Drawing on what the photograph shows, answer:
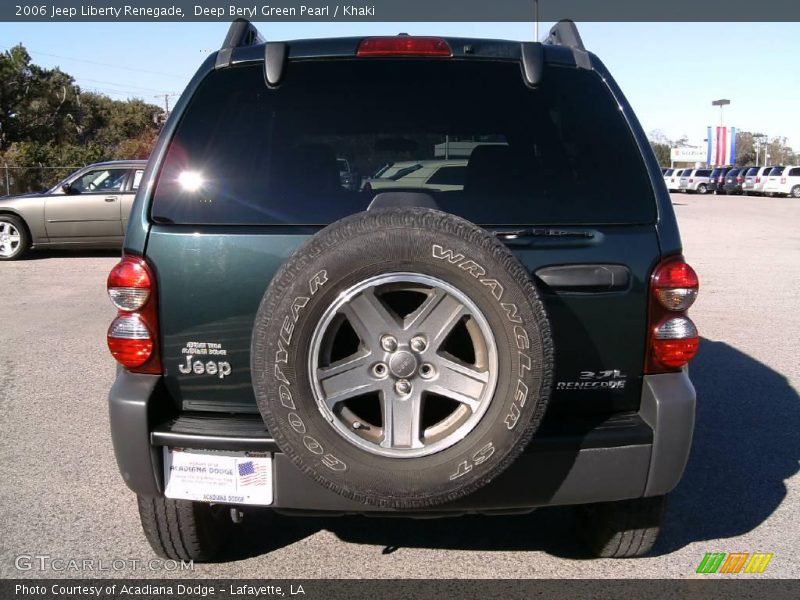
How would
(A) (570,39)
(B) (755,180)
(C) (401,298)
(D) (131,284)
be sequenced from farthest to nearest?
1. (B) (755,180)
2. (A) (570,39)
3. (D) (131,284)
4. (C) (401,298)

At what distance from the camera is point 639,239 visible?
8.95 feet

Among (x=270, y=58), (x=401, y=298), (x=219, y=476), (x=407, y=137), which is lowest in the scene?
(x=219, y=476)

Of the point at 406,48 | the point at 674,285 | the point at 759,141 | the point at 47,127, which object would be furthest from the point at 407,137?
the point at 759,141

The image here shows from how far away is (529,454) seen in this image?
2594 mm

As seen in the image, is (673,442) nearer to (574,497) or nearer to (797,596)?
(574,497)

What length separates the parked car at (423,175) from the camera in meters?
3.03

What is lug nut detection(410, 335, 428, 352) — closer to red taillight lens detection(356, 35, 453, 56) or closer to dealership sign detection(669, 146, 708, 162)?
red taillight lens detection(356, 35, 453, 56)

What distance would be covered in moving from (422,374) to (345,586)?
1119mm

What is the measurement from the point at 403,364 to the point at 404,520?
1.50m

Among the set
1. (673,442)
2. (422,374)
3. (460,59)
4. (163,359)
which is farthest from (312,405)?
(460,59)

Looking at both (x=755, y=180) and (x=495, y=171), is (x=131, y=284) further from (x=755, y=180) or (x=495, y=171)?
(x=755, y=180)

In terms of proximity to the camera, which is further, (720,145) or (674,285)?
(720,145)

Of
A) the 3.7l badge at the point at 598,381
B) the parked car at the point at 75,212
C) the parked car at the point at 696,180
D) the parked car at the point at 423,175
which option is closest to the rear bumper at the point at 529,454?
the 3.7l badge at the point at 598,381

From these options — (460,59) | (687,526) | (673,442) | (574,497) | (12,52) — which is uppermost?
(12,52)
